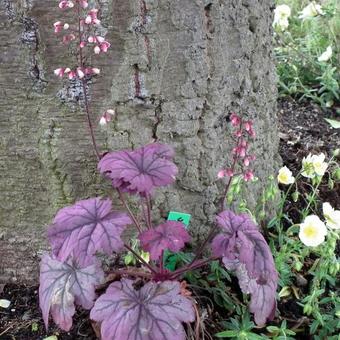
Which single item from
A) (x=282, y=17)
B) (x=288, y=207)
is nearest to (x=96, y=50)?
(x=288, y=207)

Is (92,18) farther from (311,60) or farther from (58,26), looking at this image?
(311,60)

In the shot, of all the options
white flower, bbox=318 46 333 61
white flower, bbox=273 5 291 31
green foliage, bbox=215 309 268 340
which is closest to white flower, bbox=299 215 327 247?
green foliage, bbox=215 309 268 340

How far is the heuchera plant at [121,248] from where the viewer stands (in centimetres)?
175

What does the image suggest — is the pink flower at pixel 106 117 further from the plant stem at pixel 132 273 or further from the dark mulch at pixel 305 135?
the dark mulch at pixel 305 135

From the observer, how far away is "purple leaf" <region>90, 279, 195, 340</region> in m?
1.74

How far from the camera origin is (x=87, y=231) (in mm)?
1771

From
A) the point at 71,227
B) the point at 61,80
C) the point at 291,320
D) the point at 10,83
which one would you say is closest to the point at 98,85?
the point at 61,80

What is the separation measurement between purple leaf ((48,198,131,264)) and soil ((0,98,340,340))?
566 millimetres

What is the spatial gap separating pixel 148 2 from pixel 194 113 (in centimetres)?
44

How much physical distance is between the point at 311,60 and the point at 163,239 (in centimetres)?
264

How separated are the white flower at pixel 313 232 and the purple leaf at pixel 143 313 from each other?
0.58 metres

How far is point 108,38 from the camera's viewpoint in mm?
2021

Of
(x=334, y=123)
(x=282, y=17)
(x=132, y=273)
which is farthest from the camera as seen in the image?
(x=282, y=17)

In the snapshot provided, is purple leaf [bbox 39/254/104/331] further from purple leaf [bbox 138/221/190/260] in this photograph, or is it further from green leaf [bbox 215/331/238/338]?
green leaf [bbox 215/331/238/338]
